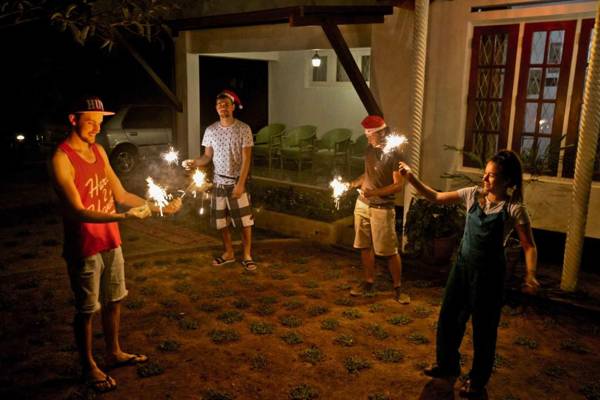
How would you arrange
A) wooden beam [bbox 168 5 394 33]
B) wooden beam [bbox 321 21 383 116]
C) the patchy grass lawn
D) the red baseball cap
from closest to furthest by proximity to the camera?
the red baseball cap, the patchy grass lawn, wooden beam [bbox 168 5 394 33], wooden beam [bbox 321 21 383 116]

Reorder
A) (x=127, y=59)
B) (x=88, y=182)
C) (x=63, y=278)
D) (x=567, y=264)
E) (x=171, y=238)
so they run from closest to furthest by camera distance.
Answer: (x=88, y=182), (x=567, y=264), (x=63, y=278), (x=171, y=238), (x=127, y=59)

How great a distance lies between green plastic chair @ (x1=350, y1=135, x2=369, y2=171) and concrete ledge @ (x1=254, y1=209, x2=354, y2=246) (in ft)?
14.6

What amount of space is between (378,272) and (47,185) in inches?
386

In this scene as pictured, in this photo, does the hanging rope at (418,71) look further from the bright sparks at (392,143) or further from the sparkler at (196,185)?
the sparkler at (196,185)

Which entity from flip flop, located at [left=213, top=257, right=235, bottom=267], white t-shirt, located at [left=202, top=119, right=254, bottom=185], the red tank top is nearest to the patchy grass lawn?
flip flop, located at [left=213, top=257, right=235, bottom=267]

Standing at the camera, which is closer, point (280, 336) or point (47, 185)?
point (280, 336)

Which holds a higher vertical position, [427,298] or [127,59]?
[127,59]

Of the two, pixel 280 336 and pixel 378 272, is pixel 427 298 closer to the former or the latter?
pixel 378 272

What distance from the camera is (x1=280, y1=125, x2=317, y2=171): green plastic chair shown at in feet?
44.6

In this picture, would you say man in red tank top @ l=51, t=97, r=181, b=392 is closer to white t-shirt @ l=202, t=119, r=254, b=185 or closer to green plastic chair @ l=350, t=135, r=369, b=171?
white t-shirt @ l=202, t=119, r=254, b=185

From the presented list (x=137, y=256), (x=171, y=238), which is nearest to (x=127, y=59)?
(x=171, y=238)

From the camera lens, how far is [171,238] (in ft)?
28.9

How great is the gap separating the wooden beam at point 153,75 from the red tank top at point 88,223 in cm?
788

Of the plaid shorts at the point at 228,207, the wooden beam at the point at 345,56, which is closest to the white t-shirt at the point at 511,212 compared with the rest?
the plaid shorts at the point at 228,207
